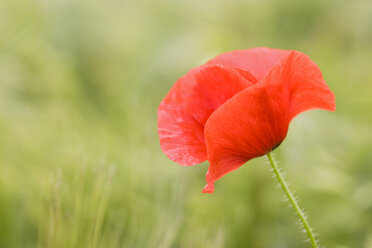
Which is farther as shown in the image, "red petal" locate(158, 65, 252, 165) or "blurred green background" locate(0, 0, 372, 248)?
"blurred green background" locate(0, 0, 372, 248)

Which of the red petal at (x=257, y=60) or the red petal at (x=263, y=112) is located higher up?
the red petal at (x=257, y=60)

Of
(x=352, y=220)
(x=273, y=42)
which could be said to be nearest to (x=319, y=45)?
(x=273, y=42)

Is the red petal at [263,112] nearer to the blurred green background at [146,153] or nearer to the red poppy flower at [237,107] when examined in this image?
the red poppy flower at [237,107]

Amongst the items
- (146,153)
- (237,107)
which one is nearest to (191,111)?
(237,107)

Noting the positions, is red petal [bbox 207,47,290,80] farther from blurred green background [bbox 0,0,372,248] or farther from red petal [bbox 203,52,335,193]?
blurred green background [bbox 0,0,372,248]

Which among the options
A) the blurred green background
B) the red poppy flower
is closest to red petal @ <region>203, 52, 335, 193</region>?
the red poppy flower

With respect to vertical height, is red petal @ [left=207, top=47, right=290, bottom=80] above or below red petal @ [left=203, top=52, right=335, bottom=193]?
above

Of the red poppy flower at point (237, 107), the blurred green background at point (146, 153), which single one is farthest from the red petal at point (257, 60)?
the blurred green background at point (146, 153)

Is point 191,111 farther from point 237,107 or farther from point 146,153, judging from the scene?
point 146,153
